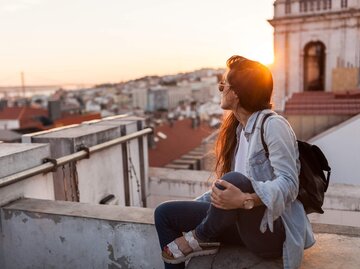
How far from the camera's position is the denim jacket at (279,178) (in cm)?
261

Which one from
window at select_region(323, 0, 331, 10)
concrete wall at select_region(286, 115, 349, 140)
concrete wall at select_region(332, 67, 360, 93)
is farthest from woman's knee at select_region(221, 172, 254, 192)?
window at select_region(323, 0, 331, 10)

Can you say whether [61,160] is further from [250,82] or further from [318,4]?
[318,4]

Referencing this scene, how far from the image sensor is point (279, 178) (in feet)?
8.61

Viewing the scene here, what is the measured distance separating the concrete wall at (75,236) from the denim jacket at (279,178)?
1.55 metres

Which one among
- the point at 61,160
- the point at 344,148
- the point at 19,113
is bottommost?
the point at 19,113

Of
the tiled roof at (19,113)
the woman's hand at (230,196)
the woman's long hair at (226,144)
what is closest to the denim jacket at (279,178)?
the woman's hand at (230,196)

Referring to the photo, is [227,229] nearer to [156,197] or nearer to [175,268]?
[175,268]

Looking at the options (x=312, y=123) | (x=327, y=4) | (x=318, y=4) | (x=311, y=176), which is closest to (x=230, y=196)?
(x=311, y=176)

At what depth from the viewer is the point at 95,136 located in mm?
7766

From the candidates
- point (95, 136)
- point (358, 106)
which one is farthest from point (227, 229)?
point (358, 106)

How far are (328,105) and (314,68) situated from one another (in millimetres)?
7552

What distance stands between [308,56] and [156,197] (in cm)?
1420

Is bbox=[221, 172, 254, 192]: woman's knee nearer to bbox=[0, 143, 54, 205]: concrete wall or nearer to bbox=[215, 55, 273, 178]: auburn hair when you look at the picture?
bbox=[215, 55, 273, 178]: auburn hair

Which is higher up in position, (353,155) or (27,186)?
(27,186)
